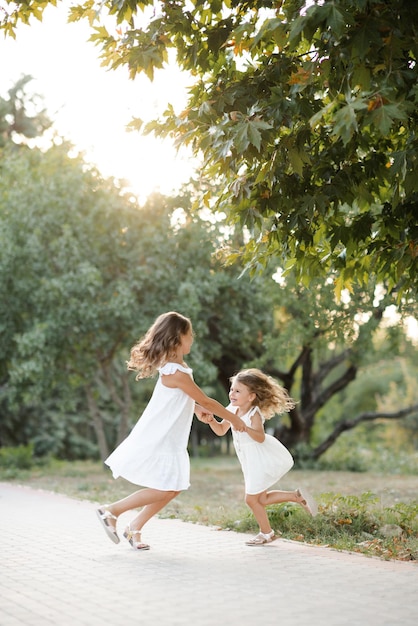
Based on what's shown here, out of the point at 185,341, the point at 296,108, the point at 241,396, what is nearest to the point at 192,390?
the point at 185,341

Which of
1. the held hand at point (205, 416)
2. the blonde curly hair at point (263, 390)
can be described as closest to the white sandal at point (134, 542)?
the held hand at point (205, 416)

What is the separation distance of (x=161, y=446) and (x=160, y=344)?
87cm

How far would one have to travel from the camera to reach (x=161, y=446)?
7344 millimetres

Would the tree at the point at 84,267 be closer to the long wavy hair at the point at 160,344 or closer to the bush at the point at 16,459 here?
the bush at the point at 16,459

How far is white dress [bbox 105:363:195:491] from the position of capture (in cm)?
730

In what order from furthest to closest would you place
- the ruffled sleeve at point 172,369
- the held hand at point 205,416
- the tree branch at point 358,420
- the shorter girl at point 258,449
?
1. the tree branch at point 358,420
2. the shorter girl at point 258,449
3. the held hand at point 205,416
4. the ruffled sleeve at point 172,369

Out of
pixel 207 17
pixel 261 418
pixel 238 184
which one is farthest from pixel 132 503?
pixel 207 17

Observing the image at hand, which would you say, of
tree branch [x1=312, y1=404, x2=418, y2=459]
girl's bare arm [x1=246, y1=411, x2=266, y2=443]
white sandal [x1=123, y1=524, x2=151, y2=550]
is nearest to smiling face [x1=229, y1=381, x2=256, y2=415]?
girl's bare arm [x1=246, y1=411, x2=266, y2=443]

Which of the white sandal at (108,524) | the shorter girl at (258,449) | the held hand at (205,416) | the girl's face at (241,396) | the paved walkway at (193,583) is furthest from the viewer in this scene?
the girl's face at (241,396)

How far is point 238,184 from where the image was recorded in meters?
6.93

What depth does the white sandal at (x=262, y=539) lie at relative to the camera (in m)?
7.81

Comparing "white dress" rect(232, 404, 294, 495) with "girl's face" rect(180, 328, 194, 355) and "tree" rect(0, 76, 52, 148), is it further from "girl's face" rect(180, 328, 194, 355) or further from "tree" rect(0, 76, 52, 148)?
"tree" rect(0, 76, 52, 148)

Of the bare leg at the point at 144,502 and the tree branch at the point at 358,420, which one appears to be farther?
the tree branch at the point at 358,420

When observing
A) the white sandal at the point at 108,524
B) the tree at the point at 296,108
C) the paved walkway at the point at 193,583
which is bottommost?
the paved walkway at the point at 193,583
